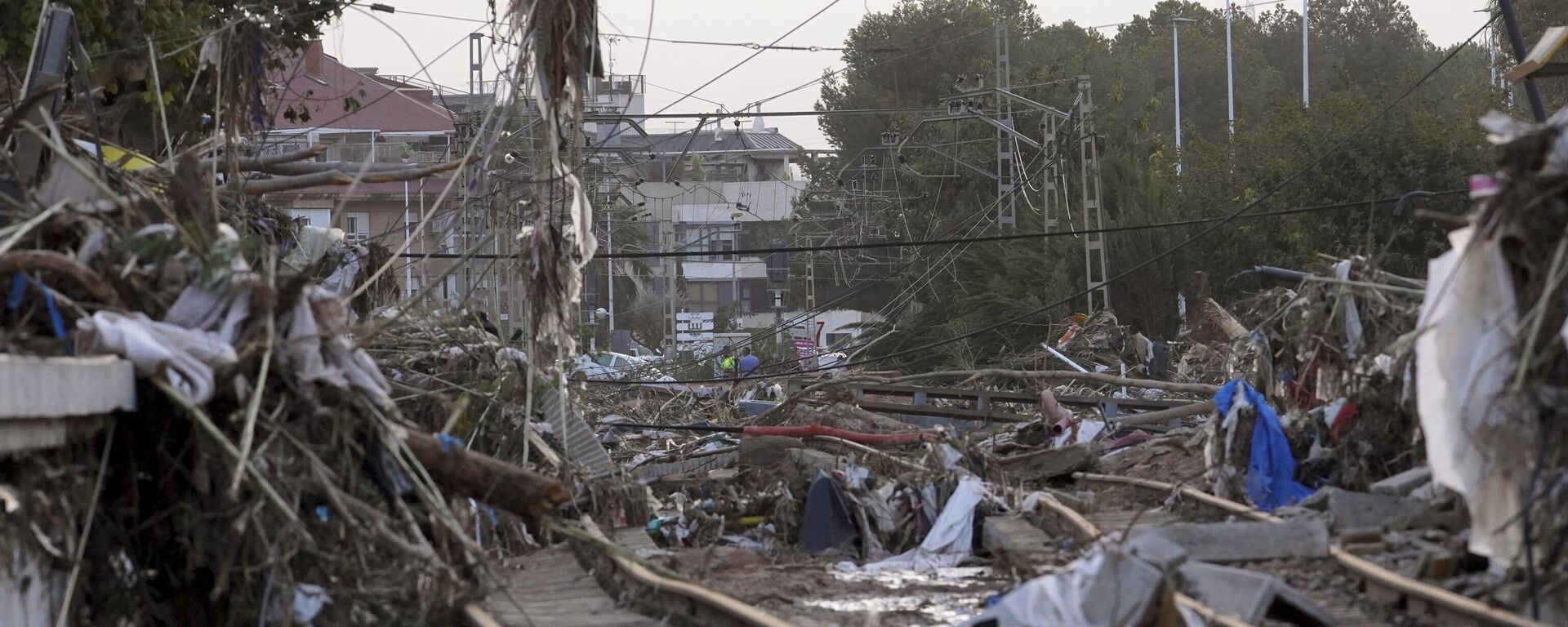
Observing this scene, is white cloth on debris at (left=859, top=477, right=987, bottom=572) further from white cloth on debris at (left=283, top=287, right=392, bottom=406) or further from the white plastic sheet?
white cloth on debris at (left=283, top=287, right=392, bottom=406)

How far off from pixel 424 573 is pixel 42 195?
10.9 feet

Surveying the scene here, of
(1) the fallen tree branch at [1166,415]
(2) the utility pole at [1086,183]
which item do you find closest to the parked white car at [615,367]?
(2) the utility pole at [1086,183]

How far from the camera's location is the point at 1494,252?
809 cm

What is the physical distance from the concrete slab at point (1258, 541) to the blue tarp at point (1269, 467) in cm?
264

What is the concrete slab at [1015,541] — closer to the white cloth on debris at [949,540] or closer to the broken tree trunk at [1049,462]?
the white cloth on debris at [949,540]

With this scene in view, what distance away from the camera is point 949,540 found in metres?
15.6

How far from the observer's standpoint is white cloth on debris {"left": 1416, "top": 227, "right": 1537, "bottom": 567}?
800 cm

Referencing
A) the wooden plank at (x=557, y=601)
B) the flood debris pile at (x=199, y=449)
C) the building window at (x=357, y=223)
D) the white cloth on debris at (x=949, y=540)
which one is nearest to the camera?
the flood debris pile at (x=199, y=449)

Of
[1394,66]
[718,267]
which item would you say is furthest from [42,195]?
[1394,66]

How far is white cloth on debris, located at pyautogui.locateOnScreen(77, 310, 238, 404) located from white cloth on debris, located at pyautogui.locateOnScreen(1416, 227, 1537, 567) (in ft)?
20.8

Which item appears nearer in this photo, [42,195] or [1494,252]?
[1494,252]

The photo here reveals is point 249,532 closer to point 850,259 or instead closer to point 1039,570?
point 1039,570

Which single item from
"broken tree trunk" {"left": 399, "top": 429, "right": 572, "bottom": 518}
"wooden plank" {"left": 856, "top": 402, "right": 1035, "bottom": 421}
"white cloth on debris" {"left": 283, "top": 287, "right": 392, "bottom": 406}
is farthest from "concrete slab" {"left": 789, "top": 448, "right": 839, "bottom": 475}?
"white cloth on debris" {"left": 283, "top": 287, "right": 392, "bottom": 406}

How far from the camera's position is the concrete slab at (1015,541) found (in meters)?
13.4
